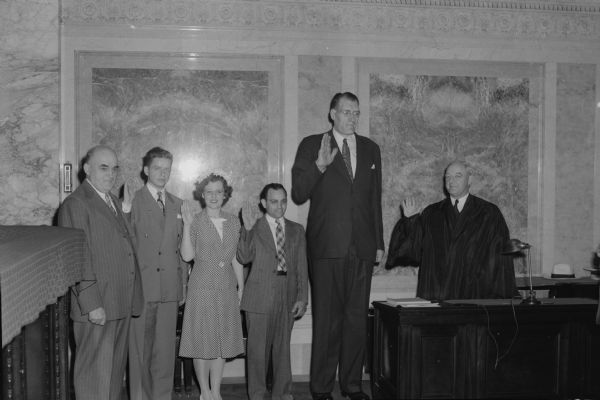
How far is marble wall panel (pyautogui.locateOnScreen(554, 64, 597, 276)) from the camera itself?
719cm

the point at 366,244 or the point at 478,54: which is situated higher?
the point at 478,54

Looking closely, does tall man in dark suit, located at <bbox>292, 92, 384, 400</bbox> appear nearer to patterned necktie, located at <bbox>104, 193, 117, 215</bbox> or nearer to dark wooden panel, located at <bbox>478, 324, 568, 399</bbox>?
dark wooden panel, located at <bbox>478, 324, 568, 399</bbox>

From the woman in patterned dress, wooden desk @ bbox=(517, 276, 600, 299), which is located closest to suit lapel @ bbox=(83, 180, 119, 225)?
the woman in patterned dress

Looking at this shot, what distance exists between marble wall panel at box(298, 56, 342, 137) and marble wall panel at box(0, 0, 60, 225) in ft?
7.89

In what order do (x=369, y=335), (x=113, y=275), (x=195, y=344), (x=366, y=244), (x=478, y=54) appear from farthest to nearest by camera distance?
(x=478, y=54)
(x=369, y=335)
(x=366, y=244)
(x=195, y=344)
(x=113, y=275)

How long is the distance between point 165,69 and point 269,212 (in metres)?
2.05

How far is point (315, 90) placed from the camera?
6.79m

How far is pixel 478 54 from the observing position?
23.3 ft

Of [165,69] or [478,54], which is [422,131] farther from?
[165,69]

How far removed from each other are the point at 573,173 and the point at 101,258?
17.0 feet

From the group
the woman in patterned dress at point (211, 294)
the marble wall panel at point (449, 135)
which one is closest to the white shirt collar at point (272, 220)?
the woman in patterned dress at point (211, 294)

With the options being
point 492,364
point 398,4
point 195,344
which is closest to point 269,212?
point 195,344

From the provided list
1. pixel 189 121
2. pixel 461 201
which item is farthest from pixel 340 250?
pixel 189 121

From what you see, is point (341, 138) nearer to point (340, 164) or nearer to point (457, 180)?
point (340, 164)
